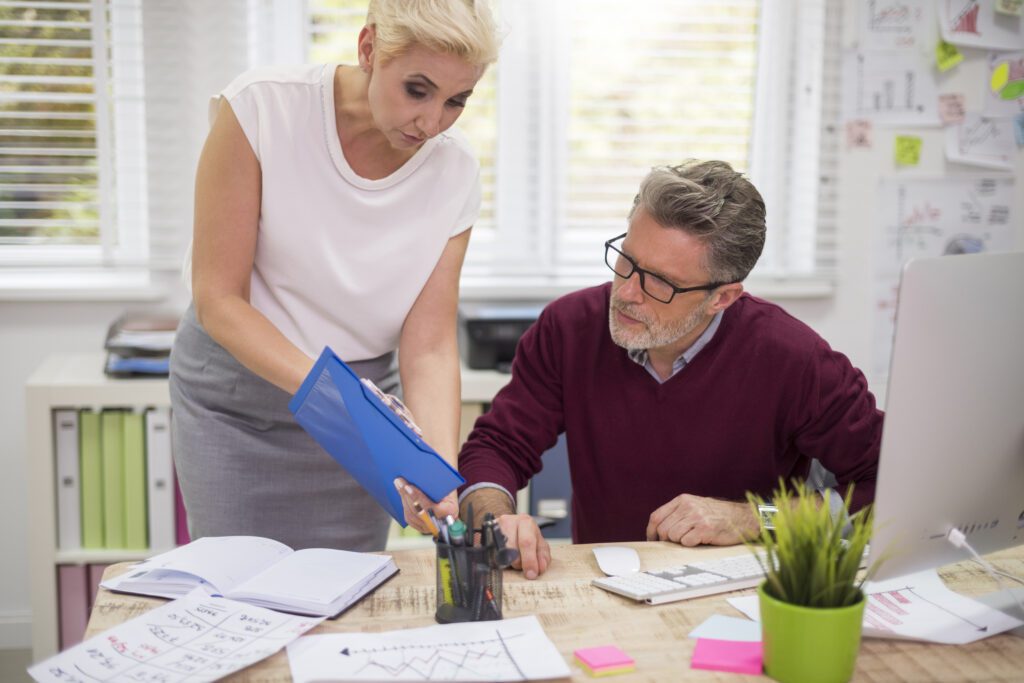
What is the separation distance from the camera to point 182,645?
3.61 ft

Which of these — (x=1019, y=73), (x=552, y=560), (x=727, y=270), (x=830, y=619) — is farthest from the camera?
(x=1019, y=73)

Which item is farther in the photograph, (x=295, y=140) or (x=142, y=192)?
(x=142, y=192)

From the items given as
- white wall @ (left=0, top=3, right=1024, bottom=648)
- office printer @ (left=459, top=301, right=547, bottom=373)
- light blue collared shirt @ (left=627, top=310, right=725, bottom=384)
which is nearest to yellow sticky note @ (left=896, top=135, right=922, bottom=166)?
white wall @ (left=0, top=3, right=1024, bottom=648)

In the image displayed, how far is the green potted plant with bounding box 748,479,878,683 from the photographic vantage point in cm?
103

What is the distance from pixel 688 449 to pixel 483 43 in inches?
28.7

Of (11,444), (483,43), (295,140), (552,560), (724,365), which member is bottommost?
(11,444)

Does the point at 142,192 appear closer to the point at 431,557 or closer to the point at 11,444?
the point at 11,444

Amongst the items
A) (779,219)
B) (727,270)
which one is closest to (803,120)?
(779,219)

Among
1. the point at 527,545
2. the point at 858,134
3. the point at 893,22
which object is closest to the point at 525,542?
the point at 527,545

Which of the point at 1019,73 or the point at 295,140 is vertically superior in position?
the point at 1019,73

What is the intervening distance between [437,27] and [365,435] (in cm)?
58

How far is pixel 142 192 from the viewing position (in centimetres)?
282

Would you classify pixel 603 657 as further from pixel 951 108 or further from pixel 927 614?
pixel 951 108

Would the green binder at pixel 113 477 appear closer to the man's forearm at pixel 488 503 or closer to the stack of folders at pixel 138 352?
the stack of folders at pixel 138 352
